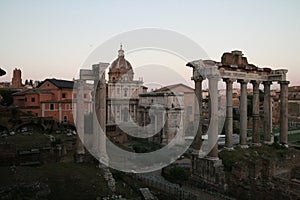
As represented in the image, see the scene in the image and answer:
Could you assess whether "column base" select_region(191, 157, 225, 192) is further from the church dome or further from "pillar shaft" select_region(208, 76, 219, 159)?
the church dome

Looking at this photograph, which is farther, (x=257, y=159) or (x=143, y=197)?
(x=257, y=159)

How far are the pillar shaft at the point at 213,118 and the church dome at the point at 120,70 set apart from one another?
42.8m

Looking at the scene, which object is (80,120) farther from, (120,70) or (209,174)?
(120,70)

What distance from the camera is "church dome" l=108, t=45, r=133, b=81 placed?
190 feet

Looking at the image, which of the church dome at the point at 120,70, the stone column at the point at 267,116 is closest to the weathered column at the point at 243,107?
the stone column at the point at 267,116

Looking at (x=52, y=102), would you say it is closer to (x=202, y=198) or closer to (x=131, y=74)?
(x=131, y=74)

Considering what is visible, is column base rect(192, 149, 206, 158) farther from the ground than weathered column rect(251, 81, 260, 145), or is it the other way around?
weathered column rect(251, 81, 260, 145)

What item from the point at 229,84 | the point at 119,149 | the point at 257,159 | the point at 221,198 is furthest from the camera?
the point at 119,149

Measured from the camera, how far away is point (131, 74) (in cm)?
5966

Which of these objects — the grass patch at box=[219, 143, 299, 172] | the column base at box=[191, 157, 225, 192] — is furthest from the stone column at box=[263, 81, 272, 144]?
the column base at box=[191, 157, 225, 192]

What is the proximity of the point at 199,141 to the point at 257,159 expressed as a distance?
12.2ft

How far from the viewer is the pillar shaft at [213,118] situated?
51.6 feet

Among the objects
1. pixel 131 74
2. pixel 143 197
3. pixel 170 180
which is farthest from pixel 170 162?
pixel 131 74

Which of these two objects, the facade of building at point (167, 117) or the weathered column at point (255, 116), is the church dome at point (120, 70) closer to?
the facade of building at point (167, 117)
